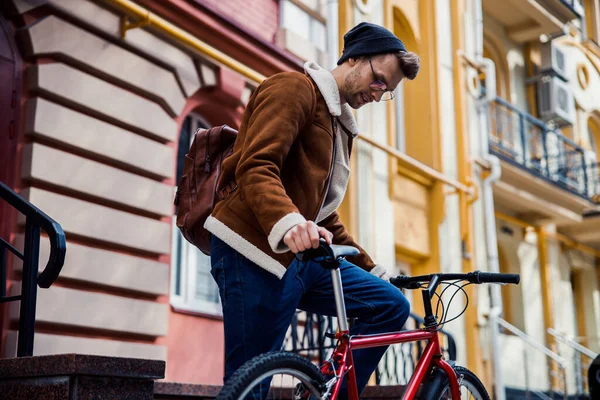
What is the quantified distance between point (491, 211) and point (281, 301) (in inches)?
435

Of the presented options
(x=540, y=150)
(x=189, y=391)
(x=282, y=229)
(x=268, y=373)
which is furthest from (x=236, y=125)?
(x=540, y=150)

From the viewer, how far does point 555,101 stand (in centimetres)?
1761

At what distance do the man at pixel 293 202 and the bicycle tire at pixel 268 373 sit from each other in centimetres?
39

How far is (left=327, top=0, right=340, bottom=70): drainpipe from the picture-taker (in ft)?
34.0

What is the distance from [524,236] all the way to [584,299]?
10.9ft

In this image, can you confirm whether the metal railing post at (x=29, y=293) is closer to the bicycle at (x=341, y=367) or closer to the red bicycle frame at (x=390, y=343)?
the bicycle at (x=341, y=367)

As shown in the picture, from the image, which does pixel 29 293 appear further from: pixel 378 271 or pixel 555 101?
pixel 555 101

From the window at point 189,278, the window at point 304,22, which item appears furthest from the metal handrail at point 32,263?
the window at point 304,22

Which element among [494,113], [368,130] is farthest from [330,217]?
[494,113]

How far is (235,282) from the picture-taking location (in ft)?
10.9

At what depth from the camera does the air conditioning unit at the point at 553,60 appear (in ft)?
58.9

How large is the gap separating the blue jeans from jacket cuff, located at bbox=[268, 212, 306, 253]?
0.20 metres

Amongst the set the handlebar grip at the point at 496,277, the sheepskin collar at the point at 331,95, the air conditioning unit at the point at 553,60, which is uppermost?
the air conditioning unit at the point at 553,60

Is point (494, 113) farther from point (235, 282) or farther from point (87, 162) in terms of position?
point (235, 282)
